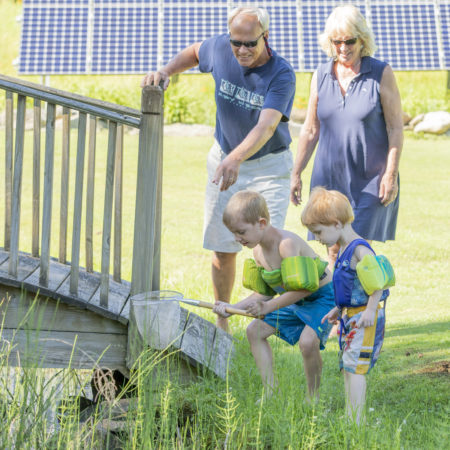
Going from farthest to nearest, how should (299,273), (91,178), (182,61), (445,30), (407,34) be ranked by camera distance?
(445,30) → (407,34) → (182,61) → (91,178) → (299,273)

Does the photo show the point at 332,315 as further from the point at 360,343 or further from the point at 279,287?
the point at 279,287

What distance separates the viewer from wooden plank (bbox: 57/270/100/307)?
14.3 ft

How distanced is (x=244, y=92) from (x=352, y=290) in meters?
1.55

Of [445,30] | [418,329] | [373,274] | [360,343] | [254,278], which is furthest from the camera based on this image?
[445,30]

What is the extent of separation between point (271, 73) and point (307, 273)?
4.50ft

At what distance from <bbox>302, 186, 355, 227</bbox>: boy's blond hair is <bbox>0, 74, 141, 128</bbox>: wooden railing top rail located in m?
0.96

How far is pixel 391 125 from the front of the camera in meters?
4.84

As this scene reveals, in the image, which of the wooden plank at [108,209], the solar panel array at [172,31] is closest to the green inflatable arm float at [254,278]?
the wooden plank at [108,209]

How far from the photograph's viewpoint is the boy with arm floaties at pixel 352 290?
143 inches

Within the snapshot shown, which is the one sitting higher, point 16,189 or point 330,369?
point 16,189

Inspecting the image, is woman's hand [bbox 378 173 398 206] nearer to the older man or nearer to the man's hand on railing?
the older man

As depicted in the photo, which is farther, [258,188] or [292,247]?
[258,188]

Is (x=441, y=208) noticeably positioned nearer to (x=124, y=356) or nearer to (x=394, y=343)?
(x=394, y=343)

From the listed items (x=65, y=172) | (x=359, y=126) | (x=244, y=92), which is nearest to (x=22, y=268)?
(x=65, y=172)
